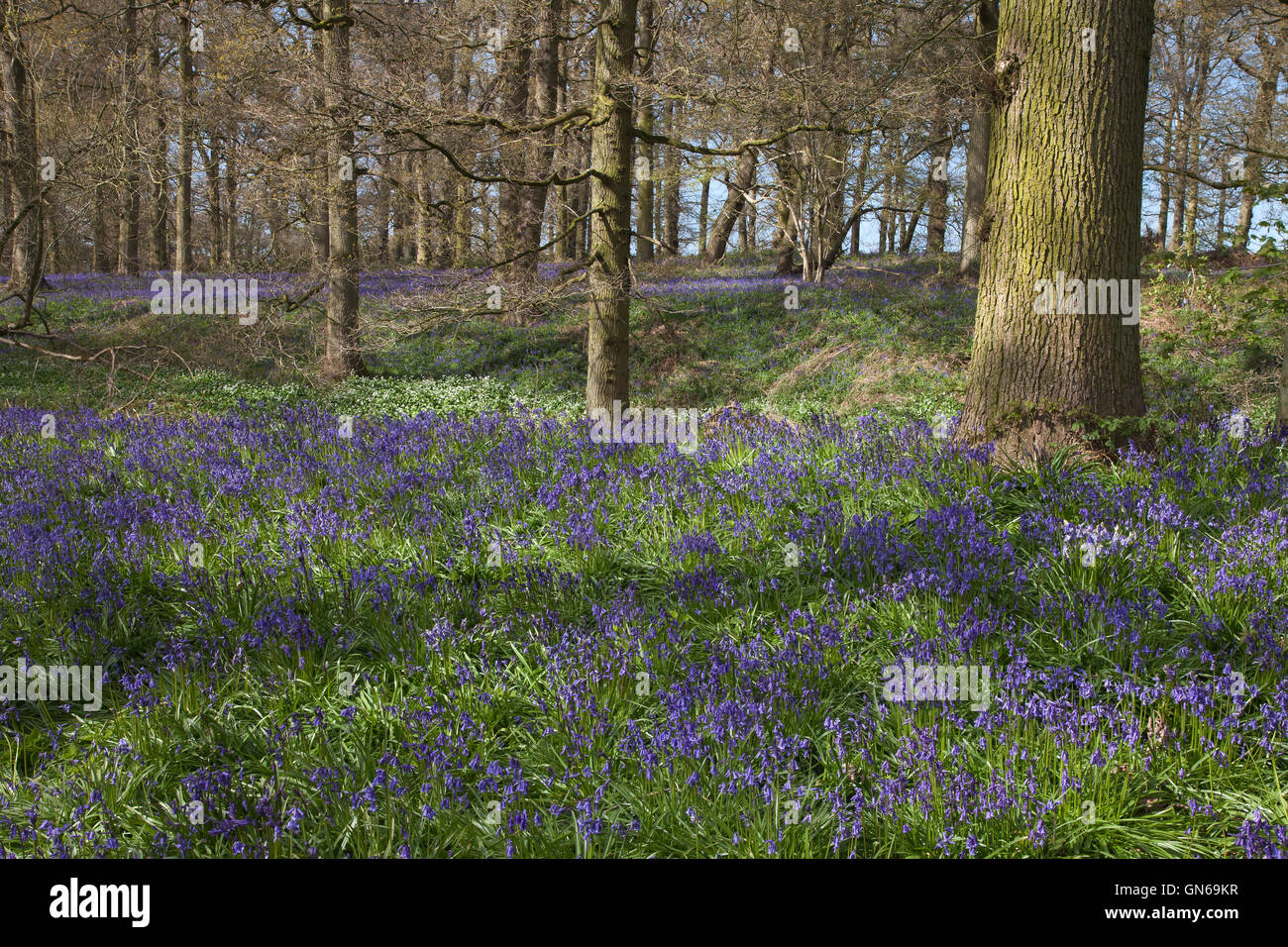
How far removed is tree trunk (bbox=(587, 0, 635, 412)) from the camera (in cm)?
790

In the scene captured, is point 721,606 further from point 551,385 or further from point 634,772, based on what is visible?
point 551,385

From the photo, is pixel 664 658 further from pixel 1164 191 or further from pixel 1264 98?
pixel 1164 191

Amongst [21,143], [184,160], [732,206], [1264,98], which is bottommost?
[21,143]

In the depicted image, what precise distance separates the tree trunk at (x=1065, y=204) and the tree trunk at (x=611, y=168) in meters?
3.48

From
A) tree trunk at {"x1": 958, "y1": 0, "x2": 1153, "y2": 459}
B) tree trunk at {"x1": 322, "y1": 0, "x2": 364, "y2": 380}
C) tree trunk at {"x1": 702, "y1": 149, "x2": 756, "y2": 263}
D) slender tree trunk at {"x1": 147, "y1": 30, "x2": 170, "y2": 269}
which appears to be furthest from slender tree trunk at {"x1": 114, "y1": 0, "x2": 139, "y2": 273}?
tree trunk at {"x1": 702, "y1": 149, "x2": 756, "y2": 263}

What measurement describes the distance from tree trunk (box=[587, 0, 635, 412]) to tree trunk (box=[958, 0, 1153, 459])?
11.4ft

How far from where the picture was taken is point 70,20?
1888cm

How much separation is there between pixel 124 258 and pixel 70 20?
Answer: 7404 mm

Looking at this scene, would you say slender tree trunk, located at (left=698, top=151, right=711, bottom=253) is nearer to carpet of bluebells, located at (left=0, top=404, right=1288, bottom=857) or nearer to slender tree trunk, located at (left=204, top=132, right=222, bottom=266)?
slender tree trunk, located at (left=204, top=132, right=222, bottom=266)

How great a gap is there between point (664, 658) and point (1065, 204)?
4.36m

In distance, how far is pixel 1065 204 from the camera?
5.58 m

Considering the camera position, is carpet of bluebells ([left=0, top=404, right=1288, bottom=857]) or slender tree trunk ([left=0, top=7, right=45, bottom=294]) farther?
slender tree trunk ([left=0, top=7, right=45, bottom=294])

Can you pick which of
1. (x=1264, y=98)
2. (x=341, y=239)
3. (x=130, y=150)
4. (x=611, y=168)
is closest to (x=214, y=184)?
(x=130, y=150)

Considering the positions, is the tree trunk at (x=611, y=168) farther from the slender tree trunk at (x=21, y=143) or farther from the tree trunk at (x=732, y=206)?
the tree trunk at (x=732, y=206)
